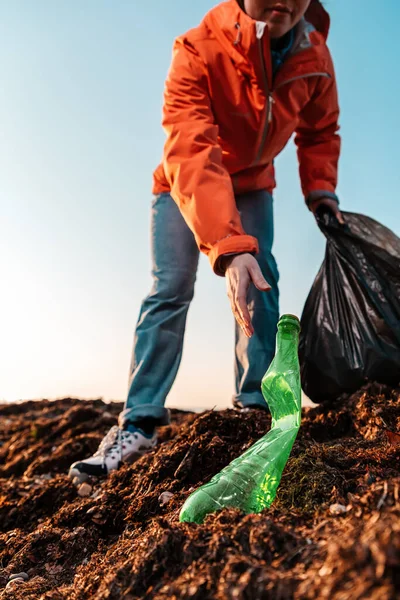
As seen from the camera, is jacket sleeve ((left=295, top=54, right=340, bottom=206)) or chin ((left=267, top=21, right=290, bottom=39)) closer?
chin ((left=267, top=21, right=290, bottom=39))

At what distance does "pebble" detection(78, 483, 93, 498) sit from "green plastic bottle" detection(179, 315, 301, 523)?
3.59 feet

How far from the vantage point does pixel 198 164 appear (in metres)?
2.05

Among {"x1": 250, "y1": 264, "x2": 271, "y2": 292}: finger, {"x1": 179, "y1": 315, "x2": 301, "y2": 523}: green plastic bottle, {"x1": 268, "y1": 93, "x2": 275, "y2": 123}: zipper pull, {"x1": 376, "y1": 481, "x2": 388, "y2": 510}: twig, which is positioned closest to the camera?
{"x1": 376, "y1": 481, "x2": 388, "y2": 510}: twig

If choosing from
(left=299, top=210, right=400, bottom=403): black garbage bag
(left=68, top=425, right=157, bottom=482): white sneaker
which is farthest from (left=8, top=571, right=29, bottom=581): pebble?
(left=299, top=210, right=400, bottom=403): black garbage bag

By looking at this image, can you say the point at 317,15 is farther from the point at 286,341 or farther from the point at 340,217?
the point at 286,341

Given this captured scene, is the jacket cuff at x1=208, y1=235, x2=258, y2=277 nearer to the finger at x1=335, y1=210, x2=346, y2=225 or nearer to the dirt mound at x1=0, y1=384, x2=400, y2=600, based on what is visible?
the dirt mound at x1=0, y1=384, x2=400, y2=600

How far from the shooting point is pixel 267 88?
8.10ft

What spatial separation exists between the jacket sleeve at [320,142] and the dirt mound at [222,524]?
1146 millimetres

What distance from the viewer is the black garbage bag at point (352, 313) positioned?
256 cm

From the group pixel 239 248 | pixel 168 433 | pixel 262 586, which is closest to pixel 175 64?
pixel 239 248

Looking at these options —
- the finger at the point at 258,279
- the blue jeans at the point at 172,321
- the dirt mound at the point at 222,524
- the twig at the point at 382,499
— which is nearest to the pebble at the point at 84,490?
the dirt mound at the point at 222,524

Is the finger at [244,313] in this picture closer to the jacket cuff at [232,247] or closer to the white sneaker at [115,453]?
the jacket cuff at [232,247]

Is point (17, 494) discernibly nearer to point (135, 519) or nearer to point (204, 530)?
point (135, 519)

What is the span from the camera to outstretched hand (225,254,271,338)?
5.22ft
